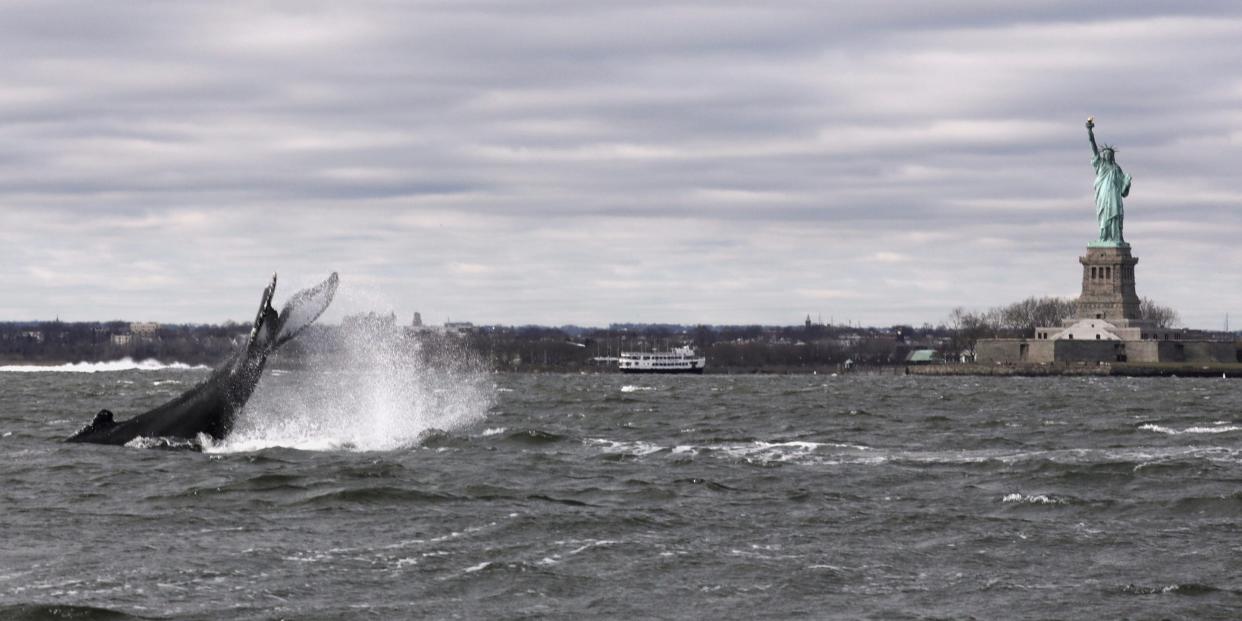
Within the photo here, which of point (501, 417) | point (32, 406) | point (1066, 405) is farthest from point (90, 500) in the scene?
point (1066, 405)

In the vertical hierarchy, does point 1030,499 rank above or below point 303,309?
below

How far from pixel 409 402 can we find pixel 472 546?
4827 cm

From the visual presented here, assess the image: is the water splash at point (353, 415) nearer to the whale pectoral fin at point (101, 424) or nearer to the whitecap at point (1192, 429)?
the whale pectoral fin at point (101, 424)

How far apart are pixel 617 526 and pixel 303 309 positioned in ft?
47.2

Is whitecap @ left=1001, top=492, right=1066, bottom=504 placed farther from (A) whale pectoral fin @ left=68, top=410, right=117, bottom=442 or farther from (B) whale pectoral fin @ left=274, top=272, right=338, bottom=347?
(A) whale pectoral fin @ left=68, top=410, right=117, bottom=442

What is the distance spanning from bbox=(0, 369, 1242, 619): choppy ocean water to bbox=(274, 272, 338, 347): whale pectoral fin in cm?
317

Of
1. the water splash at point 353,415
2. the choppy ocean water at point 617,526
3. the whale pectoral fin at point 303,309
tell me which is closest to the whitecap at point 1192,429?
the choppy ocean water at point 617,526

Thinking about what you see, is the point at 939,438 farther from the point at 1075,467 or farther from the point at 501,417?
the point at 501,417

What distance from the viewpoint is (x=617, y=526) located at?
31.3 metres

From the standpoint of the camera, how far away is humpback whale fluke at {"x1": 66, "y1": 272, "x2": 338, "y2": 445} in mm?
42719

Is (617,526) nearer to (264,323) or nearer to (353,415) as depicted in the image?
(264,323)

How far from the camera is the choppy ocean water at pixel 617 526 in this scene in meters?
24.2

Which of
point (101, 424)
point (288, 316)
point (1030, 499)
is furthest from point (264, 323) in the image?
point (1030, 499)

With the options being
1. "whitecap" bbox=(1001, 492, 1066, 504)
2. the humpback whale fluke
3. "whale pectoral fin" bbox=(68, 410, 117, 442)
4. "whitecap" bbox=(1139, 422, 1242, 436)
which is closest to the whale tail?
the humpback whale fluke
